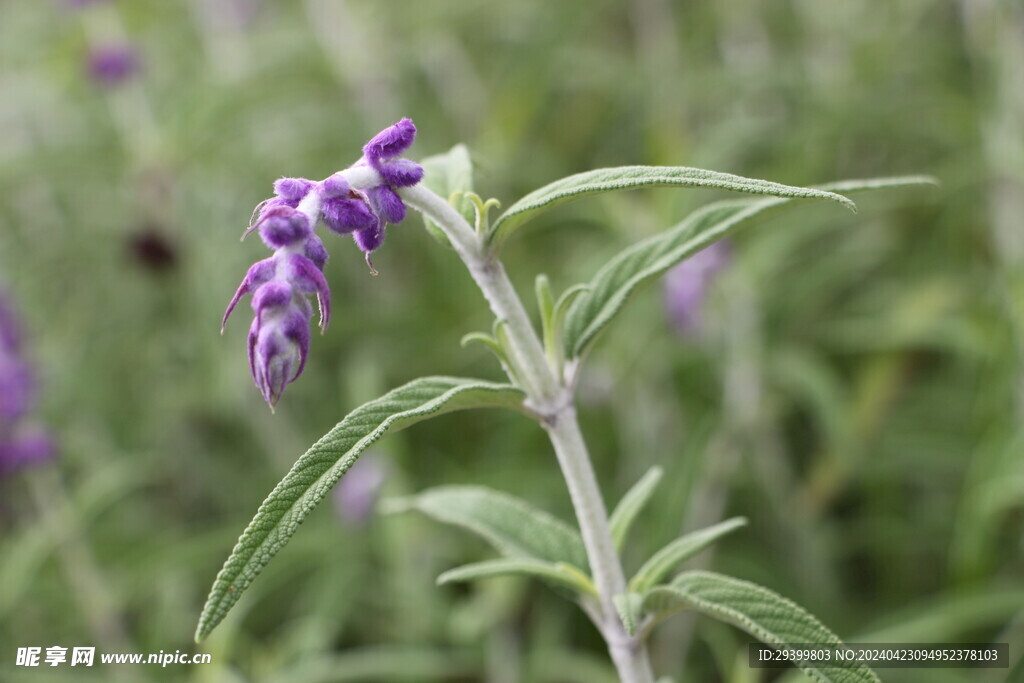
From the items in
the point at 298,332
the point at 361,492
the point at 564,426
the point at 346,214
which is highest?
the point at 346,214

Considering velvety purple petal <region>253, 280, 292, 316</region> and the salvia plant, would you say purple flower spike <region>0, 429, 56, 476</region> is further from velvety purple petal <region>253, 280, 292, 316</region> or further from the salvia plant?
velvety purple petal <region>253, 280, 292, 316</region>

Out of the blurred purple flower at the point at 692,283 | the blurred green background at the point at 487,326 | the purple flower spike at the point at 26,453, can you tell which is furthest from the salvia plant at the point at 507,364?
the purple flower spike at the point at 26,453

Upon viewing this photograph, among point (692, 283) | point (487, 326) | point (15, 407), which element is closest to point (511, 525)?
point (692, 283)

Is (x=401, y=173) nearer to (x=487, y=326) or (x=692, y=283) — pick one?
(x=692, y=283)

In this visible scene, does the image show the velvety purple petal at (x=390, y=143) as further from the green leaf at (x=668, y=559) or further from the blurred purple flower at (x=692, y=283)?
the blurred purple flower at (x=692, y=283)

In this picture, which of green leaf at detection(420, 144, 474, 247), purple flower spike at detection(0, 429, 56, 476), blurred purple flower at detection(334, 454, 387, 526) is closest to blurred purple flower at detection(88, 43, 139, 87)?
purple flower spike at detection(0, 429, 56, 476)

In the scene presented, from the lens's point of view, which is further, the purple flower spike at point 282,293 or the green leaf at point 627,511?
the green leaf at point 627,511
